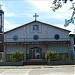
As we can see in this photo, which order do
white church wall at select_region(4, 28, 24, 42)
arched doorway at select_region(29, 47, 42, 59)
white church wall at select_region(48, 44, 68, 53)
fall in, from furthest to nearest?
white church wall at select_region(4, 28, 24, 42) → arched doorway at select_region(29, 47, 42, 59) → white church wall at select_region(48, 44, 68, 53)

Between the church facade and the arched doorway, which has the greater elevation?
the church facade

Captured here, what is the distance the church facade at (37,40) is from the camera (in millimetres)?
44375

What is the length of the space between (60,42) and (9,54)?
8.47 m

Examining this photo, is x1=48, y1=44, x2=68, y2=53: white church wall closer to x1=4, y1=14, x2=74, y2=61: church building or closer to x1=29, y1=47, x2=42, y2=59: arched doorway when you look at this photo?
x1=4, y1=14, x2=74, y2=61: church building

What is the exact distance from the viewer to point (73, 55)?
44.7 m

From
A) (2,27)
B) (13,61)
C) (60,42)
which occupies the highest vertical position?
(2,27)

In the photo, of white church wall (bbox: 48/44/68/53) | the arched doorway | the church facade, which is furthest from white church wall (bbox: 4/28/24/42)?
white church wall (bbox: 48/44/68/53)

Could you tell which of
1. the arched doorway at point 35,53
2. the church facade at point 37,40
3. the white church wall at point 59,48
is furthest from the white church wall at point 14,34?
the white church wall at point 59,48

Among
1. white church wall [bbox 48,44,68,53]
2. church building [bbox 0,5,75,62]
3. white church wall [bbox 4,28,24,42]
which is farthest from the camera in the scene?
white church wall [bbox 4,28,24,42]

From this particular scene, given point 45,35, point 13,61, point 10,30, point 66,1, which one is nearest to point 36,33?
point 45,35

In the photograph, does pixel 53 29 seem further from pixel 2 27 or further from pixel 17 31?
pixel 2 27

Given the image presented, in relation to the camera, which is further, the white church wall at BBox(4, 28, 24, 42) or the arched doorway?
the white church wall at BBox(4, 28, 24, 42)

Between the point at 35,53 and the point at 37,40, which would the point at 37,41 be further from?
the point at 35,53

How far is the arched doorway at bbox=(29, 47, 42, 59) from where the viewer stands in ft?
148
